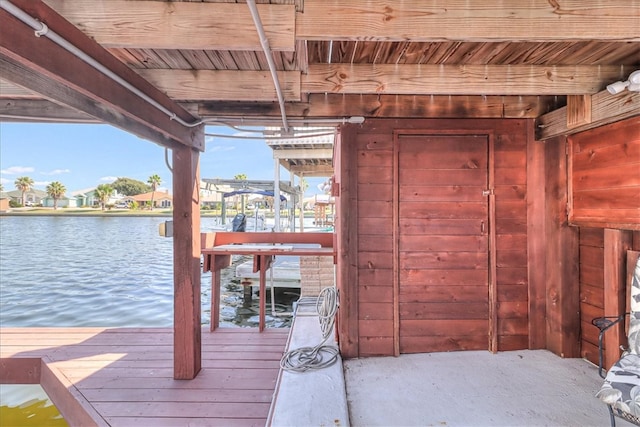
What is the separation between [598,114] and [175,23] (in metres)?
2.55

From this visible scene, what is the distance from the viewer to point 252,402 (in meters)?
2.00

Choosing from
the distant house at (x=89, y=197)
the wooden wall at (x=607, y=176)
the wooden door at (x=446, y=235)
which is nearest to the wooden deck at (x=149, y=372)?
the wooden door at (x=446, y=235)

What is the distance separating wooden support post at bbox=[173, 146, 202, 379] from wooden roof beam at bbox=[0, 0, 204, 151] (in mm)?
365

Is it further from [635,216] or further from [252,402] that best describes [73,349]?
[635,216]

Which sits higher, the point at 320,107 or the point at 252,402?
the point at 320,107

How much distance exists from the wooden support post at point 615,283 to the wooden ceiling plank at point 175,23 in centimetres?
244

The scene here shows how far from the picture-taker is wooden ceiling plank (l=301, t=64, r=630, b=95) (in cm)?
196

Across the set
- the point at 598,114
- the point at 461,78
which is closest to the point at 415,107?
the point at 461,78

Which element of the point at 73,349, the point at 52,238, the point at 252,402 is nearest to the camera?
the point at 252,402

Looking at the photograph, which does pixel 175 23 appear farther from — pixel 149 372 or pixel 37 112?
pixel 149 372

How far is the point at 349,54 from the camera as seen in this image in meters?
1.86

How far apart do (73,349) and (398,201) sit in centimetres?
316

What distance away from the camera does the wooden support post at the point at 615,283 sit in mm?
2020

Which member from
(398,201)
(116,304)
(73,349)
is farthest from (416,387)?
(116,304)
